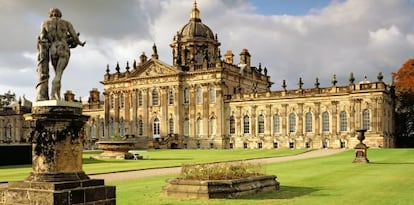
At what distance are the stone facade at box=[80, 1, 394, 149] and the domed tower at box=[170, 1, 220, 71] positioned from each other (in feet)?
0.49

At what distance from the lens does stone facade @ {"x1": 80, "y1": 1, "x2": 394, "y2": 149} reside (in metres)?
59.8

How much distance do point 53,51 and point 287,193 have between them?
8.41 metres

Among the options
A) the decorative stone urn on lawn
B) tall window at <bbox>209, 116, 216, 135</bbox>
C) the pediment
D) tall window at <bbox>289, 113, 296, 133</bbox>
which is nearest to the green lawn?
the decorative stone urn on lawn

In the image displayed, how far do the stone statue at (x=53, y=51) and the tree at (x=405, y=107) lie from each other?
2328 inches

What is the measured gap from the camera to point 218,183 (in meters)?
15.3

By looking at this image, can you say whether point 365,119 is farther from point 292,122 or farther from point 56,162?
point 56,162

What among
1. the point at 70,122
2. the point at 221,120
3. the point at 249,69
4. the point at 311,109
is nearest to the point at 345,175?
the point at 70,122

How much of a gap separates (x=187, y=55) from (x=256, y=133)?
1814 centimetres

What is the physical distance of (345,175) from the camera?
22219 mm

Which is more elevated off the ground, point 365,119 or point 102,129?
point 365,119

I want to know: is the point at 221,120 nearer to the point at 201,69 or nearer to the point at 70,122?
the point at 201,69

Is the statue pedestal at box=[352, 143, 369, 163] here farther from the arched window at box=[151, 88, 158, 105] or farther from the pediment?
the arched window at box=[151, 88, 158, 105]

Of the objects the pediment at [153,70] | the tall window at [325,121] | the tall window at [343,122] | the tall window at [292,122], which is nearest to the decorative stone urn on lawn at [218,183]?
the tall window at [343,122]

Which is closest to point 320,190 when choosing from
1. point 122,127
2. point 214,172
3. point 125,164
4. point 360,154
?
point 214,172
